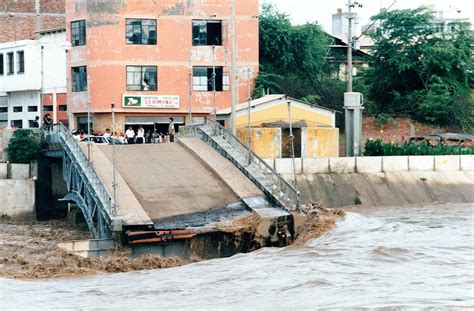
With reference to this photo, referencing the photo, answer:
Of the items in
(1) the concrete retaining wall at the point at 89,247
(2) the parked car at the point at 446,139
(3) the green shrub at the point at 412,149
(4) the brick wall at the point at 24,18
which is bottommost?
(1) the concrete retaining wall at the point at 89,247

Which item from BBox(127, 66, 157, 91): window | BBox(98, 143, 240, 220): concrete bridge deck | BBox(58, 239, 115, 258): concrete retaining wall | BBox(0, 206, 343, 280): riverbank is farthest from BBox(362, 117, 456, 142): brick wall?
BBox(58, 239, 115, 258): concrete retaining wall

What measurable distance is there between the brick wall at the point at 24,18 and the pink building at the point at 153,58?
13.9 meters

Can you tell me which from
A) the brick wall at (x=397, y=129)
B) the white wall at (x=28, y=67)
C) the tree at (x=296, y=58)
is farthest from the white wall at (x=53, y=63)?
the brick wall at (x=397, y=129)

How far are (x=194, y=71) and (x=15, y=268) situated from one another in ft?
95.2

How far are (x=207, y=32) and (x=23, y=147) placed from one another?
47.2 feet

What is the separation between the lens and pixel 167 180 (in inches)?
1554

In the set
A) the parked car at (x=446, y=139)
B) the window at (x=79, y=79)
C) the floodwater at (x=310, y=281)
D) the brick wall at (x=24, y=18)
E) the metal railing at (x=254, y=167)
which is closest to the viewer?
the floodwater at (x=310, y=281)

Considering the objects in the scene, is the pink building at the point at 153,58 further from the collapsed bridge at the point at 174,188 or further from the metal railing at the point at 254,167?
the collapsed bridge at the point at 174,188

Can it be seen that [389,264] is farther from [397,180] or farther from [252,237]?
[397,180]

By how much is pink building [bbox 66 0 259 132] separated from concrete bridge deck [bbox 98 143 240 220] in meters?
14.1

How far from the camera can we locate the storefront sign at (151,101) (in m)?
57.8

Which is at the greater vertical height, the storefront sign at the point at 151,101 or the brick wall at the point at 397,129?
the storefront sign at the point at 151,101

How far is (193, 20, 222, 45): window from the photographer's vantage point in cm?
5941

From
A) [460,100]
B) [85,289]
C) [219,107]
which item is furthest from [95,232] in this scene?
[460,100]
